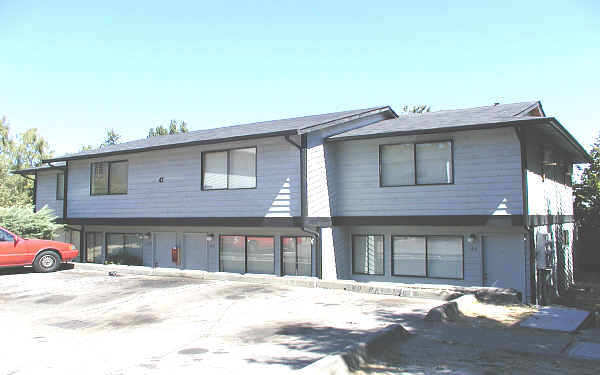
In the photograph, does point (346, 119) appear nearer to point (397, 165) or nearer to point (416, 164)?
point (397, 165)

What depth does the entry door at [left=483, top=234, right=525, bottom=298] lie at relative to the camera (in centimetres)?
1314

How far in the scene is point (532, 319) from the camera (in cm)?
953

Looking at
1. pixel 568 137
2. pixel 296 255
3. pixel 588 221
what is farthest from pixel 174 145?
pixel 588 221

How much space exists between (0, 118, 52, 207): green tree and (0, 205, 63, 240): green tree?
25380 mm

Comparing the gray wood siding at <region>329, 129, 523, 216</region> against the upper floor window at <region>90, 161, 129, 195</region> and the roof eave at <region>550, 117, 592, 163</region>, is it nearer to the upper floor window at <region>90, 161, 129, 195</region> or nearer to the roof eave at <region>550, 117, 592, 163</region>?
the roof eave at <region>550, 117, 592, 163</region>

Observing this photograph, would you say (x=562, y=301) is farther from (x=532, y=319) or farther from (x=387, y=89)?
(x=387, y=89)

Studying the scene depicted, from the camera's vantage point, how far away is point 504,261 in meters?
13.4

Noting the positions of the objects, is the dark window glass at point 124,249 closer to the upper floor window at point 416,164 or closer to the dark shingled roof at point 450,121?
the dark shingled roof at point 450,121

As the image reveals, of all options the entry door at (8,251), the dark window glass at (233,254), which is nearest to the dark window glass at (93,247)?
the entry door at (8,251)

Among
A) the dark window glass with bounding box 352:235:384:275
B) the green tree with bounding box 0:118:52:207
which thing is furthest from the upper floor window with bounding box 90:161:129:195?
the green tree with bounding box 0:118:52:207

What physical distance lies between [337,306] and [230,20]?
980cm

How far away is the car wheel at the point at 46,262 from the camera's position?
15852 millimetres

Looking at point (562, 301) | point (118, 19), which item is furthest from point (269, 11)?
point (562, 301)

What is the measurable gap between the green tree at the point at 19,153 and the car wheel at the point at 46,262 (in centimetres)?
2844
